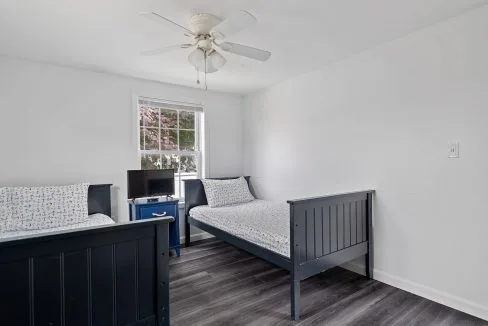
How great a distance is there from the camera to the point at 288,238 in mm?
2186

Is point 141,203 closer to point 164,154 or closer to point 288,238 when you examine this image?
point 164,154

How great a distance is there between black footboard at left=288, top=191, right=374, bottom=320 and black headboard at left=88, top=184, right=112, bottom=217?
2288 mm

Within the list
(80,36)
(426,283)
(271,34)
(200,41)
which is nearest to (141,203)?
(80,36)

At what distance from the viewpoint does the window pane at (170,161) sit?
380cm

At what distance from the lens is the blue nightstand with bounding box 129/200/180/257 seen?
10.3ft

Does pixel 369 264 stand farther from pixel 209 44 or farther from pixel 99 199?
pixel 99 199

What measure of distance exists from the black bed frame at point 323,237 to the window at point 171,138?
1.39 m

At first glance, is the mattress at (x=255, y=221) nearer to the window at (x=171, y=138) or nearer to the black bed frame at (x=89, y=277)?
the window at (x=171, y=138)

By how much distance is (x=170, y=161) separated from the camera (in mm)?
3859

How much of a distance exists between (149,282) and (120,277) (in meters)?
0.15

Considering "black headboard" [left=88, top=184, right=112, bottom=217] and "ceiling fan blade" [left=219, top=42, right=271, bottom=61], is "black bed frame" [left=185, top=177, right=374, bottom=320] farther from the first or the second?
"black headboard" [left=88, top=184, right=112, bottom=217]

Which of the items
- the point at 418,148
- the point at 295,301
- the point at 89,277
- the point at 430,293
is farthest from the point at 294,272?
the point at 418,148

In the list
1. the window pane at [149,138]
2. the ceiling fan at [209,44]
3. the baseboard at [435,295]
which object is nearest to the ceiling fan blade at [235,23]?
the ceiling fan at [209,44]

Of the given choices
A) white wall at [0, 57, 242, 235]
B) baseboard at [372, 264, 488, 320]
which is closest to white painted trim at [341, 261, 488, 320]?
baseboard at [372, 264, 488, 320]
